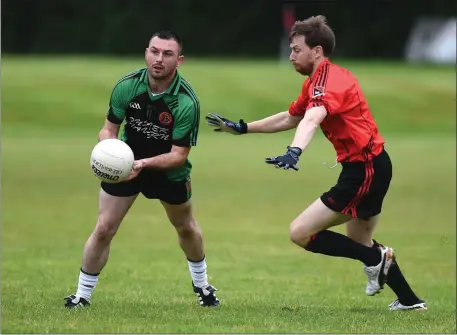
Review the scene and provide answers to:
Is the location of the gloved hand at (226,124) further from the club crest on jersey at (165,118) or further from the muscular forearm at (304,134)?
the muscular forearm at (304,134)

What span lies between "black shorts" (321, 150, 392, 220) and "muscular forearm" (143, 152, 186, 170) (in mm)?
1219

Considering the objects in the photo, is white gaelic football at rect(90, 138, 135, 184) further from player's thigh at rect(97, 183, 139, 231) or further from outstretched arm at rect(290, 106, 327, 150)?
outstretched arm at rect(290, 106, 327, 150)

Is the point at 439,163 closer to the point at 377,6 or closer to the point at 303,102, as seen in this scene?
the point at 303,102

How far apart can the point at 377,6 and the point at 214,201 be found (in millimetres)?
40425

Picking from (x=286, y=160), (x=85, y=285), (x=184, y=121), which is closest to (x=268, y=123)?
(x=184, y=121)

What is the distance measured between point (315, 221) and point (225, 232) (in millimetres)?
6735

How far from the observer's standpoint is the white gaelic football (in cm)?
741

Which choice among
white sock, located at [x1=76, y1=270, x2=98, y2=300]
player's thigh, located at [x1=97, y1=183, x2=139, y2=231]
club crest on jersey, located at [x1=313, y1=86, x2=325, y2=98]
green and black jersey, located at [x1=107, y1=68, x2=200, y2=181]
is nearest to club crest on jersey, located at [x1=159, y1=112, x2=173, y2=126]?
green and black jersey, located at [x1=107, y1=68, x2=200, y2=181]

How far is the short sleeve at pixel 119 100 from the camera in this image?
308 inches

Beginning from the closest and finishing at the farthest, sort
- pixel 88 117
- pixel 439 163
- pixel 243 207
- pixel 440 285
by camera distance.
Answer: pixel 440 285 → pixel 243 207 → pixel 439 163 → pixel 88 117

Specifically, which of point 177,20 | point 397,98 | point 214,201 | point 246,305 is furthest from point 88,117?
point 246,305

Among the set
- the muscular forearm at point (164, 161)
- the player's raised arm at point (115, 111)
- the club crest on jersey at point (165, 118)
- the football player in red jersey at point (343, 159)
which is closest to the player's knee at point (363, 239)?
the football player in red jersey at point (343, 159)

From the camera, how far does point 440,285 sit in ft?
35.7

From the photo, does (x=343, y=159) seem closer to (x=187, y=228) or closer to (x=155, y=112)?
(x=187, y=228)
